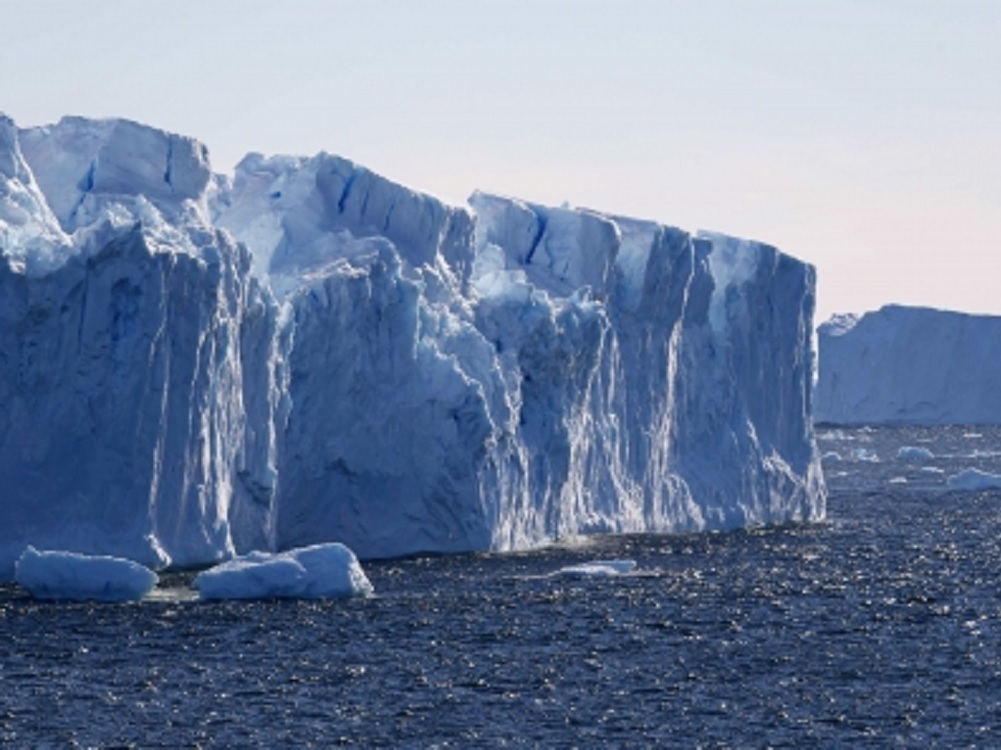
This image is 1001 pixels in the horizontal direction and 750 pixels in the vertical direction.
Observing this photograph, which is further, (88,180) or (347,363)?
(347,363)

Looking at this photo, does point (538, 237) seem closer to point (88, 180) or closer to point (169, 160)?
point (169, 160)

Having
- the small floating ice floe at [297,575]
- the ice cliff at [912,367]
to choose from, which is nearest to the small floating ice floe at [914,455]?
the ice cliff at [912,367]

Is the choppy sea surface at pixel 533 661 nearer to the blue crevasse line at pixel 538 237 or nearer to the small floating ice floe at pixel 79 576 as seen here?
the small floating ice floe at pixel 79 576

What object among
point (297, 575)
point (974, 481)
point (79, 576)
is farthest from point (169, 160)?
point (974, 481)

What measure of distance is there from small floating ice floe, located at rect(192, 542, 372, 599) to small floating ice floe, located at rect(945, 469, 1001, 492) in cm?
2855

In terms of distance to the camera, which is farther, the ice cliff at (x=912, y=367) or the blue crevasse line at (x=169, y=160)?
the ice cliff at (x=912, y=367)

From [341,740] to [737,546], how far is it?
17.7 m

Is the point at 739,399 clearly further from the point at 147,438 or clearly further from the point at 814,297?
the point at 147,438

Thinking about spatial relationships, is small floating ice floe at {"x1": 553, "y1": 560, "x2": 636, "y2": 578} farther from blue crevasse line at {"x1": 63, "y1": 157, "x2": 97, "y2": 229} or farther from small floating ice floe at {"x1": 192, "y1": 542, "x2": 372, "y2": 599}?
blue crevasse line at {"x1": 63, "y1": 157, "x2": 97, "y2": 229}

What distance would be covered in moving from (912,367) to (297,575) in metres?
60.5

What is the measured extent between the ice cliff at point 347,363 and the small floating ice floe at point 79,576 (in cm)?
89

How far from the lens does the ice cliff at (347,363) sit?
23781 mm

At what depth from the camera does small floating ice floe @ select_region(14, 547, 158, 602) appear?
22.0m

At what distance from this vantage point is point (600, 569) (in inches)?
1071
